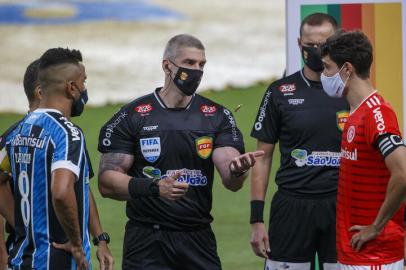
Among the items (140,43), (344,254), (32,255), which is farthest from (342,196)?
(140,43)

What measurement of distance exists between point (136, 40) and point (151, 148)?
14390 mm

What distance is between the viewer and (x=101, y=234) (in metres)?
6.32

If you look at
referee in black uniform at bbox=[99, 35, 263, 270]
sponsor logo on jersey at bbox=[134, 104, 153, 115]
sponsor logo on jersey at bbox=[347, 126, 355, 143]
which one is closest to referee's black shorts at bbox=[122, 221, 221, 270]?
referee in black uniform at bbox=[99, 35, 263, 270]

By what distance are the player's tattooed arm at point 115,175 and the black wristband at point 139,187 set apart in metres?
0.05

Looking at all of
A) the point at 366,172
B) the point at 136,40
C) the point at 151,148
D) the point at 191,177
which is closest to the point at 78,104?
the point at 151,148

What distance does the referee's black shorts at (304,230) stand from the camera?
275 inches

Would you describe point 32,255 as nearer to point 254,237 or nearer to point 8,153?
point 8,153

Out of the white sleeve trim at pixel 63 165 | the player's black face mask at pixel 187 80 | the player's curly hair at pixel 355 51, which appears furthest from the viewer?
the player's black face mask at pixel 187 80

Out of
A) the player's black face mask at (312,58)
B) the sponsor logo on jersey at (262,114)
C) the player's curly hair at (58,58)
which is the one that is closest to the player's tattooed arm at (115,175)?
the player's curly hair at (58,58)

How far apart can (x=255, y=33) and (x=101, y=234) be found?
15129mm

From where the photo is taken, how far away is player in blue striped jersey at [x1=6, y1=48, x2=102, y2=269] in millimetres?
5746

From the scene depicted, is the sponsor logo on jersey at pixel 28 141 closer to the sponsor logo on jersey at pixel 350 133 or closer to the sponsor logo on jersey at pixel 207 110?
the sponsor logo on jersey at pixel 207 110

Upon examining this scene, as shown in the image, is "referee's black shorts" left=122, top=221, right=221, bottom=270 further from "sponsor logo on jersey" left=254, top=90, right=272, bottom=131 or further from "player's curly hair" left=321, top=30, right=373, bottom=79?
"player's curly hair" left=321, top=30, right=373, bottom=79

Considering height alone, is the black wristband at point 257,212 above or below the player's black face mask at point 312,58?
below
